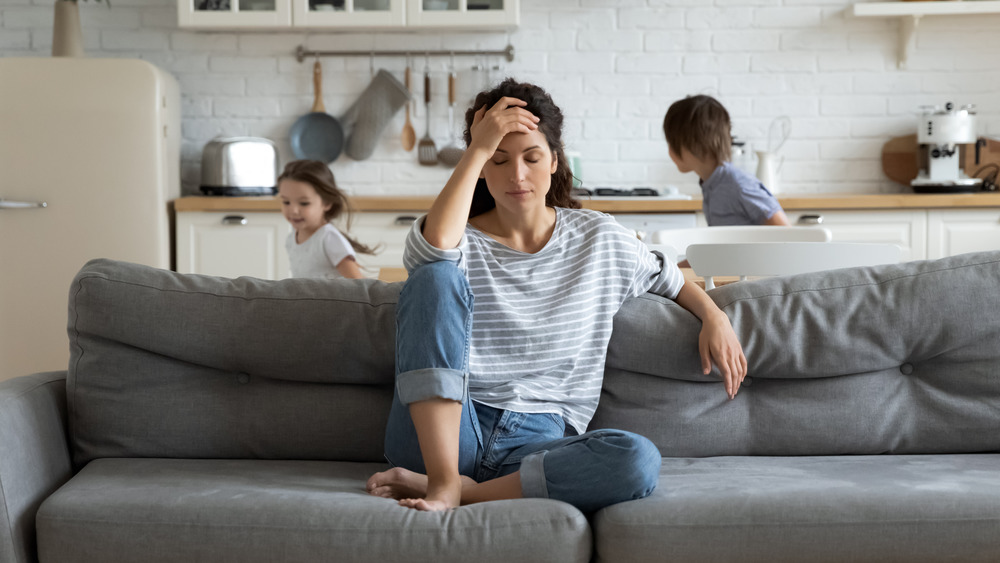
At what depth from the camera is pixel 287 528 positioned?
141 centimetres

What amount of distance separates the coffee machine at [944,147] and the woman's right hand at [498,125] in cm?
283

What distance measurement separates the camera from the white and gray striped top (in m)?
1.66

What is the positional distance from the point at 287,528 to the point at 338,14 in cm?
299

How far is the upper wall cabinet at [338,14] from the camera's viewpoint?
156 inches

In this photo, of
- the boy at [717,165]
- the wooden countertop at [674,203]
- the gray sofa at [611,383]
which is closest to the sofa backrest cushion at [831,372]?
the gray sofa at [611,383]

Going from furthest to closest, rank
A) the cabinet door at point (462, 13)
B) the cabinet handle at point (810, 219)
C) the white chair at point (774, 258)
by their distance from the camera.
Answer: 1. the cabinet door at point (462, 13)
2. the cabinet handle at point (810, 219)
3. the white chair at point (774, 258)

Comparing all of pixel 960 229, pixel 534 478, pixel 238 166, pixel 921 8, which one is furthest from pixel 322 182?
pixel 921 8

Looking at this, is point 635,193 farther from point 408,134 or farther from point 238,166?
point 238,166

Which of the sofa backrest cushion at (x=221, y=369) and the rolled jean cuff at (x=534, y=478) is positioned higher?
the sofa backrest cushion at (x=221, y=369)

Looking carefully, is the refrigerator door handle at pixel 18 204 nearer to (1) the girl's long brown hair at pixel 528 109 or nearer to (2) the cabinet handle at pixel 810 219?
(1) the girl's long brown hair at pixel 528 109

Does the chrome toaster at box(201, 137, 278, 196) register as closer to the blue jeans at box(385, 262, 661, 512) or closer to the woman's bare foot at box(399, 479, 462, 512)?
the blue jeans at box(385, 262, 661, 512)

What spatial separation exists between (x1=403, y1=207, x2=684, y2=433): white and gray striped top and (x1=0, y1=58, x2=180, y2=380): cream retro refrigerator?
2.36 meters

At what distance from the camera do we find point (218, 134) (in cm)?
427

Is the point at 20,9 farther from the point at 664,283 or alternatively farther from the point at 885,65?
the point at 885,65
